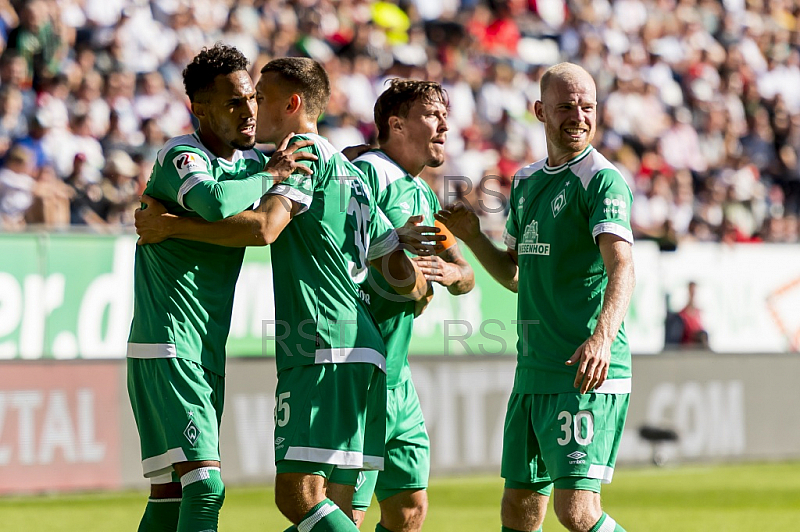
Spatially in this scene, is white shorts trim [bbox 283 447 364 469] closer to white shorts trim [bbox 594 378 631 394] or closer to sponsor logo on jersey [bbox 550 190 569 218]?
white shorts trim [bbox 594 378 631 394]

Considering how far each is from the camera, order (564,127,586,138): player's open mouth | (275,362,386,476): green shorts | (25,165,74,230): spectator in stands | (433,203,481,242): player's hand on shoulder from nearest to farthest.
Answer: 1. (275,362,386,476): green shorts
2. (564,127,586,138): player's open mouth
3. (433,203,481,242): player's hand on shoulder
4. (25,165,74,230): spectator in stands

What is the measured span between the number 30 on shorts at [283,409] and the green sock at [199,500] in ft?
1.18

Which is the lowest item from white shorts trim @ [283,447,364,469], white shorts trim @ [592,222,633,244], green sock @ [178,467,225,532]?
green sock @ [178,467,225,532]

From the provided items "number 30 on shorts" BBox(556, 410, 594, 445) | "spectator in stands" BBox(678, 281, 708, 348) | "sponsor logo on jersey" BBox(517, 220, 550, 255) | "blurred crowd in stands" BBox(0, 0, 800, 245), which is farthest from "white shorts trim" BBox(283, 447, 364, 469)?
"spectator in stands" BBox(678, 281, 708, 348)

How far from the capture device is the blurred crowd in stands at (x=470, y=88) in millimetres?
13148

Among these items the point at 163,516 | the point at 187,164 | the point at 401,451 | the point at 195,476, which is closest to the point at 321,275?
the point at 187,164

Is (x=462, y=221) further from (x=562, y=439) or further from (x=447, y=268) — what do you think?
(x=562, y=439)

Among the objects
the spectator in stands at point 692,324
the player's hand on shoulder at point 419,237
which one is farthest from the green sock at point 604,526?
the spectator in stands at point 692,324

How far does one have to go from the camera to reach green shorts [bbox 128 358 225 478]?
5180mm

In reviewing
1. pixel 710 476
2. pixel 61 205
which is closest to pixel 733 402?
pixel 710 476

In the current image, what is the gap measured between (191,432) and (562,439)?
5.46ft

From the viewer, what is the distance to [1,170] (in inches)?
482

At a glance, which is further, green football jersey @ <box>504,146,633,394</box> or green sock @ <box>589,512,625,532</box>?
green football jersey @ <box>504,146,633,394</box>

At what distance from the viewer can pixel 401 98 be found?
653cm
